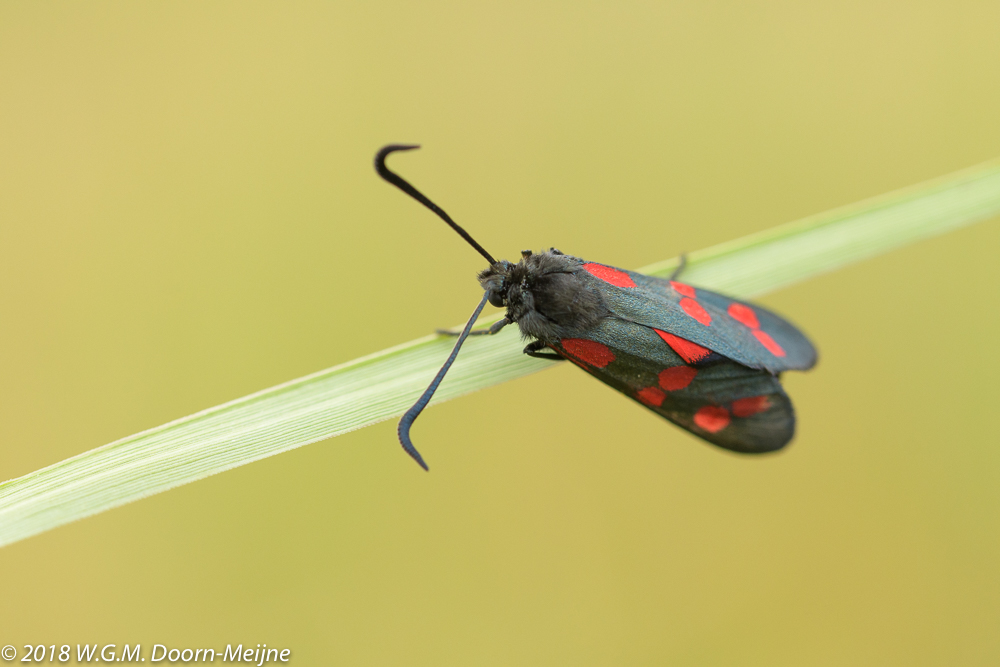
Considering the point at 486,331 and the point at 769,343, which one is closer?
the point at 486,331

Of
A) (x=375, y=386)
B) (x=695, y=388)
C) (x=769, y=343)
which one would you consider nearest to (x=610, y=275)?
(x=695, y=388)

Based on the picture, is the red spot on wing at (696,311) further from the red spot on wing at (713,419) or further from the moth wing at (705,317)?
the red spot on wing at (713,419)

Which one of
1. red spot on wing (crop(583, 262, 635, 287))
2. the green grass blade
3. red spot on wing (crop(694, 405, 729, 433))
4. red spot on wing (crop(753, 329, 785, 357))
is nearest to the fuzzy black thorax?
red spot on wing (crop(583, 262, 635, 287))

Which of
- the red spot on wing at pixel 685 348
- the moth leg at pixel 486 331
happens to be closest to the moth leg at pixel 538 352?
the moth leg at pixel 486 331

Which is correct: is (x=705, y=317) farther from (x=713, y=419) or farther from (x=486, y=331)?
(x=486, y=331)

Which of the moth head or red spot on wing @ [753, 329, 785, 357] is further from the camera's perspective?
red spot on wing @ [753, 329, 785, 357]

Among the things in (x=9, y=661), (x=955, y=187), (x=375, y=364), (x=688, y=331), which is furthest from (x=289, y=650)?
(x=955, y=187)

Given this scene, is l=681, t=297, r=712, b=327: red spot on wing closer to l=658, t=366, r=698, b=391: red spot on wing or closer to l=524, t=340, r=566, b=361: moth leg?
l=658, t=366, r=698, b=391: red spot on wing

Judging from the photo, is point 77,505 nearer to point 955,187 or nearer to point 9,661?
point 9,661

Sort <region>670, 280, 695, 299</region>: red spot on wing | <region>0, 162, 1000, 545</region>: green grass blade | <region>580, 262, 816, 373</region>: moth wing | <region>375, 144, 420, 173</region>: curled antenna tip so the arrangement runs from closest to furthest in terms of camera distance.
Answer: <region>375, 144, 420, 173</region>: curled antenna tip < <region>0, 162, 1000, 545</region>: green grass blade < <region>580, 262, 816, 373</region>: moth wing < <region>670, 280, 695, 299</region>: red spot on wing
